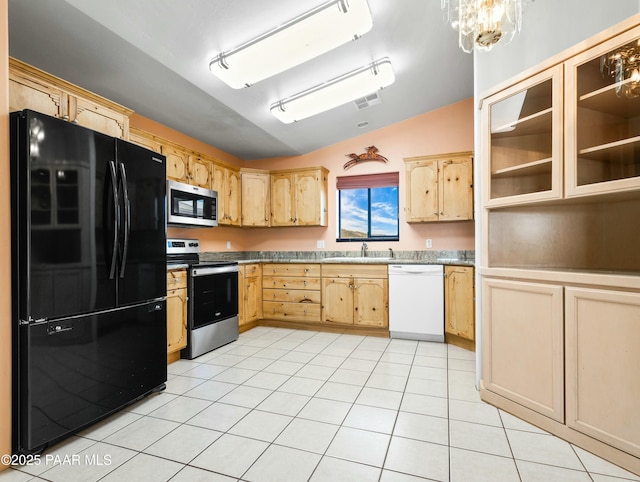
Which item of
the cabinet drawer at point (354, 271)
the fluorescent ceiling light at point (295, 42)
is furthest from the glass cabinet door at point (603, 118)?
the cabinet drawer at point (354, 271)

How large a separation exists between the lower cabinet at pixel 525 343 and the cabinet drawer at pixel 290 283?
2.41m

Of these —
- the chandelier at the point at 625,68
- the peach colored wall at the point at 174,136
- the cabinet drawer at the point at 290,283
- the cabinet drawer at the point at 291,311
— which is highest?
the peach colored wall at the point at 174,136

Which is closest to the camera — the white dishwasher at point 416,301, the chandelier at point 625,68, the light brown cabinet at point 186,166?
the chandelier at point 625,68

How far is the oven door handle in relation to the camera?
3356mm

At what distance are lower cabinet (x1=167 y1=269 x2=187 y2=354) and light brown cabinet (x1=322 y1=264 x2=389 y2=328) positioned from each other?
1.79m

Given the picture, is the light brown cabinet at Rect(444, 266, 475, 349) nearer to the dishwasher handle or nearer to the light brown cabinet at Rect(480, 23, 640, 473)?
the dishwasher handle

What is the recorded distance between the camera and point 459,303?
3.72m

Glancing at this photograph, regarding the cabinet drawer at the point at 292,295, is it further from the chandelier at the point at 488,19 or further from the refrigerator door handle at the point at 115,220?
the chandelier at the point at 488,19

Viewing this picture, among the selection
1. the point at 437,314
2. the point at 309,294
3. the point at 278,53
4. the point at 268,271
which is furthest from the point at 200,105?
the point at 437,314

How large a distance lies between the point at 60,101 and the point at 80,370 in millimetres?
1757

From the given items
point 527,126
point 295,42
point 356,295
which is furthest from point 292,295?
point 527,126

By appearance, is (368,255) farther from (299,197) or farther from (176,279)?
(176,279)

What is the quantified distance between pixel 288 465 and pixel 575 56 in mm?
2758

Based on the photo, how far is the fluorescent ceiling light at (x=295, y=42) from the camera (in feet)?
7.42
